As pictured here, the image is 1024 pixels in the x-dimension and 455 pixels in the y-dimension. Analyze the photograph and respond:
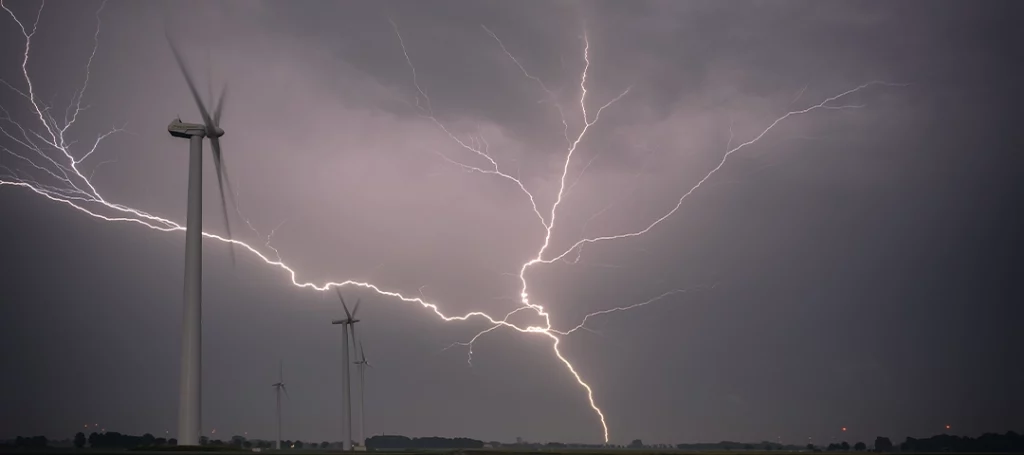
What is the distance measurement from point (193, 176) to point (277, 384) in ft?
256

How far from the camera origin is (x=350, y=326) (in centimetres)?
9050

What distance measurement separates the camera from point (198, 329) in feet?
119

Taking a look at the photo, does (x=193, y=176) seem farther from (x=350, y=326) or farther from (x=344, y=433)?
(x=350, y=326)

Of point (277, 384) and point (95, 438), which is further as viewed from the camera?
point (277, 384)

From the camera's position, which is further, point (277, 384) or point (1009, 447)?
point (1009, 447)

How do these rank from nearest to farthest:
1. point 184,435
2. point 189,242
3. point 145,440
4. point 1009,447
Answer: point 184,435, point 189,242, point 145,440, point 1009,447

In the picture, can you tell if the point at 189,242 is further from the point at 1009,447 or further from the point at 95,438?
the point at 1009,447

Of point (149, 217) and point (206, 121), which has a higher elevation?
point (206, 121)

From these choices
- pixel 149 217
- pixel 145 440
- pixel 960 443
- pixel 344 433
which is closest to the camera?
pixel 149 217

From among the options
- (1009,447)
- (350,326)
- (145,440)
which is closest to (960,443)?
(1009,447)

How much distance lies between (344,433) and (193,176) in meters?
46.8

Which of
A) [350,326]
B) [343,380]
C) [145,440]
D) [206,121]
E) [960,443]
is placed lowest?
[960,443]

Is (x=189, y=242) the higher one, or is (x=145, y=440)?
(x=189, y=242)

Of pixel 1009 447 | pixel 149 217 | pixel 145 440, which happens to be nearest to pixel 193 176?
pixel 149 217
